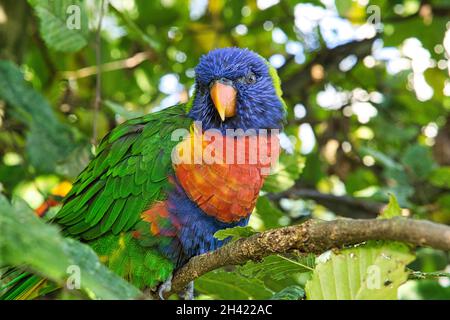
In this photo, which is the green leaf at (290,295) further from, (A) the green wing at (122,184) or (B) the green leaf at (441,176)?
(B) the green leaf at (441,176)

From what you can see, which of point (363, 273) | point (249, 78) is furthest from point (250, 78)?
point (363, 273)

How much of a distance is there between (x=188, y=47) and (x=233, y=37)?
412 millimetres

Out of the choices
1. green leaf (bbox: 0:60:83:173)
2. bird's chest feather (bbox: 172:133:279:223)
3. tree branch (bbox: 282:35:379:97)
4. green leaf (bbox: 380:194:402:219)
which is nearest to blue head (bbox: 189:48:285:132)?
bird's chest feather (bbox: 172:133:279:223)

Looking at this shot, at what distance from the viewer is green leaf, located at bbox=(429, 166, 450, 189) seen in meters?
4.22

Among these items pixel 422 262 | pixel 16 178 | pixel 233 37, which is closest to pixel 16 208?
pixel 16 178

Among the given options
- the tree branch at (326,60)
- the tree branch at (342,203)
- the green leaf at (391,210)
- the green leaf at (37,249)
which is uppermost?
the tree branch at (326,60)

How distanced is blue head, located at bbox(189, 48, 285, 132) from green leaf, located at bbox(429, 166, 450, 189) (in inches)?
55.0

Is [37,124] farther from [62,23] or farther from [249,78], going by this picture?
[249,78]

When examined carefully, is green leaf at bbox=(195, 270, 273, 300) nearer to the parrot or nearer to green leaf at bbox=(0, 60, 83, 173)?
the parrot

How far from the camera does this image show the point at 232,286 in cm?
311

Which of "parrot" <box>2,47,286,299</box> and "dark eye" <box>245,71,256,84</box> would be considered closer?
"parrot" <box>2,47,286,299</box>

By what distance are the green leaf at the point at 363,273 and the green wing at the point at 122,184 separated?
1.32 metres

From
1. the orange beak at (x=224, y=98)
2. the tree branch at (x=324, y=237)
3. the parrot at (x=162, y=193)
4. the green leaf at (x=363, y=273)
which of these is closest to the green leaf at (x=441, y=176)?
the parrot at (x=162, y=193)

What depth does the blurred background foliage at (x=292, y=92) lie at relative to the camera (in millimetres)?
4184
